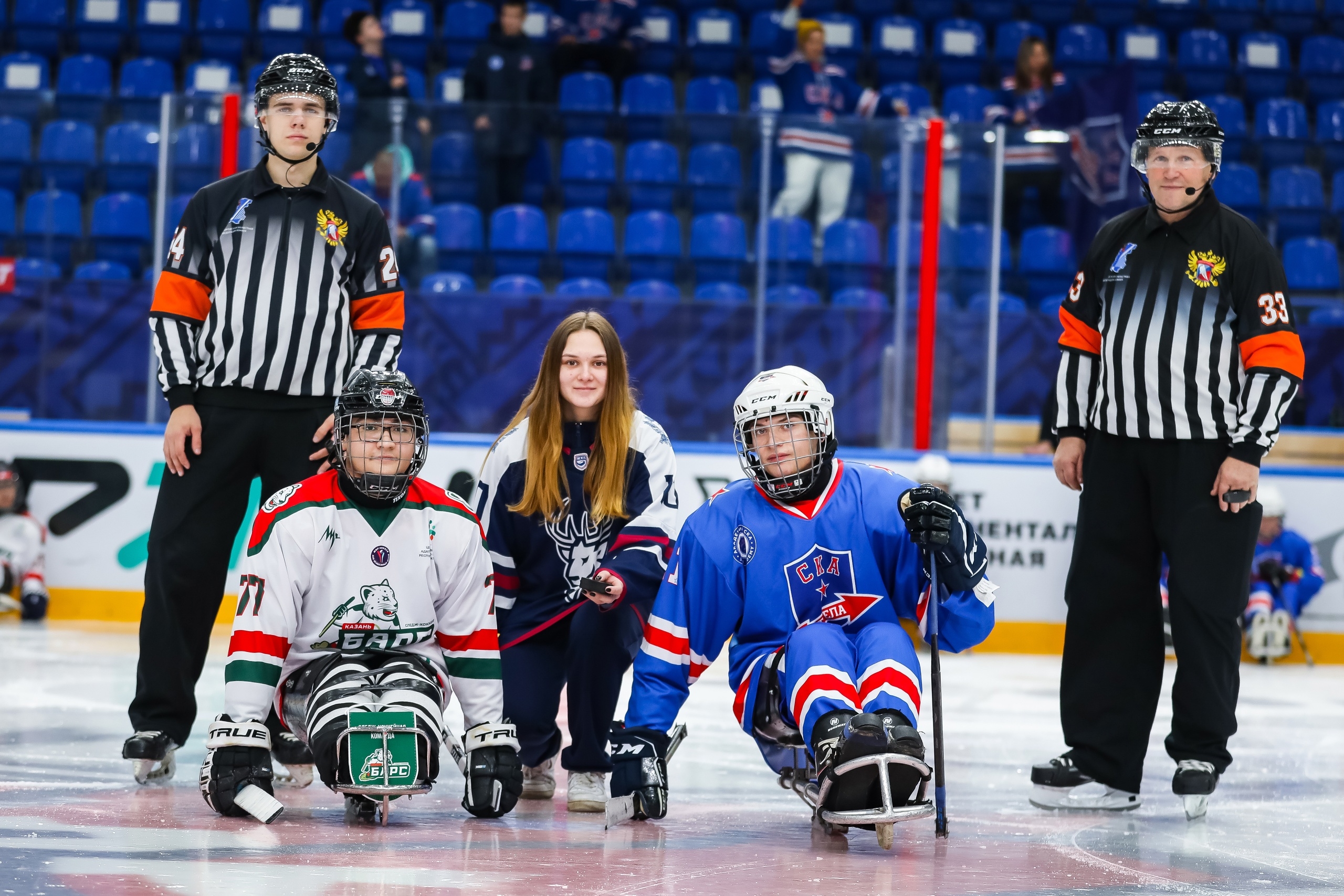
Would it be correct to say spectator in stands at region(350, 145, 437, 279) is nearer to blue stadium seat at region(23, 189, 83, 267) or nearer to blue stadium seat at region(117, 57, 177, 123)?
blue stadium seat at region(23, 189, 83, 267)

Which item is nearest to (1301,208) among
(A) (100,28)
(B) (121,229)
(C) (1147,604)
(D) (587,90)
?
(D) (587,90)


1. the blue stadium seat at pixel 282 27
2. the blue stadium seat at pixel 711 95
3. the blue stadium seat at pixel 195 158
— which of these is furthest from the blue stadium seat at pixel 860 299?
the blue stadium seat at pixel 282 27

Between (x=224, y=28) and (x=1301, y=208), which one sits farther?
(x=224, y=28)

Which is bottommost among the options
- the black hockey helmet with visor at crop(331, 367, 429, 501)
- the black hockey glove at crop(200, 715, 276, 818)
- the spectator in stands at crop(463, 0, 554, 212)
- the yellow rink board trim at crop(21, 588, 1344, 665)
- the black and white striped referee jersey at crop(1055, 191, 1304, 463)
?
the yellow rink board trim at crop(21, 588, 1344, 665)

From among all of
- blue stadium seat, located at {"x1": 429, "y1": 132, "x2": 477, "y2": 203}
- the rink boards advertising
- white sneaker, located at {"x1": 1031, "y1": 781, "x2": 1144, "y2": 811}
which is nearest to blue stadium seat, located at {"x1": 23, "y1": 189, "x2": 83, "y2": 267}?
the rink boards advertising

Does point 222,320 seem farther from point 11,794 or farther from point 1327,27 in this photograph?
point 1327,27

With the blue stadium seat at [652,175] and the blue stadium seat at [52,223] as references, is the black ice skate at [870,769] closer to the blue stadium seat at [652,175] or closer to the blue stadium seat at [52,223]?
the blue stadium seat at [652,175]

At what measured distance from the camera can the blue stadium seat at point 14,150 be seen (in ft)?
23.1

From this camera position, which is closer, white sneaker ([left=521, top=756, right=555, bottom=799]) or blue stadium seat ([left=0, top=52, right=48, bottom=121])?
white sneaker ([left=521, top=756, right=555, bottom=799])

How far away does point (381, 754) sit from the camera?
10.3ft

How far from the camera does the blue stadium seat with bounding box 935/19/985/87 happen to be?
35.8ft

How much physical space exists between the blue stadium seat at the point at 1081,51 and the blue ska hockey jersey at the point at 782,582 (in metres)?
8.46

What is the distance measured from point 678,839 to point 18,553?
4.72m

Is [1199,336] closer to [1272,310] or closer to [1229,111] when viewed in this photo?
[1272,310]
